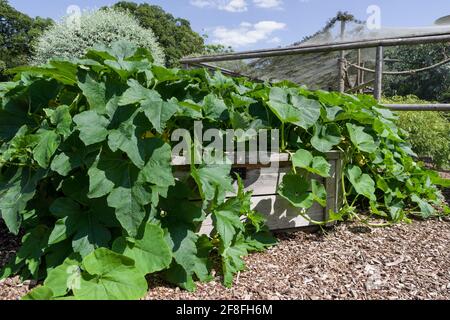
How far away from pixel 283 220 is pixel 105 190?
0.91 metres

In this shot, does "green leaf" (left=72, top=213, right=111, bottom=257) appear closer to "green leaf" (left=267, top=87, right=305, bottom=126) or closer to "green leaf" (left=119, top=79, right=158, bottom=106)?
"green leaf" (left=119, top=79, right=158, bottom=106)

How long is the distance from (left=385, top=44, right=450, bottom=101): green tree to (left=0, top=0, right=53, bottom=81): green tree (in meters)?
15.8

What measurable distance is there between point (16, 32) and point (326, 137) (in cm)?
2286

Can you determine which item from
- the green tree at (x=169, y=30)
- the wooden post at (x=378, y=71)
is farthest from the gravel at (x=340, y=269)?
the green tree at (x=169, y=30)

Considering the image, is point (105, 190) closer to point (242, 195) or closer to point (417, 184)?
point (242, 195)

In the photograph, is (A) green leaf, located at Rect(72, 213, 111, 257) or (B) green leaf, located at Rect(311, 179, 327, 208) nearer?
(A) green leaf, located at Rect(72, 213, 111, 257)

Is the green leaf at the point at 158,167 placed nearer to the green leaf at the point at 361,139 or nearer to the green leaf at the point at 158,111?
the green leaf at the point at 158,111

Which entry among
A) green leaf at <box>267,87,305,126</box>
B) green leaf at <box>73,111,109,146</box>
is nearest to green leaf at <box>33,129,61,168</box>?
green leaf at <box>73,111,109,146</box>

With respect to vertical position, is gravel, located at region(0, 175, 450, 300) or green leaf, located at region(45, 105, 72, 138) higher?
green leaf, located at region(45, 105, 72, 138)

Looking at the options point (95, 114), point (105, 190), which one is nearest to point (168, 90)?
point (95, 114)

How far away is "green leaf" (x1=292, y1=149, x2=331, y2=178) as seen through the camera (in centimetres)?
171

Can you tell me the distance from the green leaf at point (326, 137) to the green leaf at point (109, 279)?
3.15 ft

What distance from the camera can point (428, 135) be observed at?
3.92m

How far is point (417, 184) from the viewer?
2.21 metres
